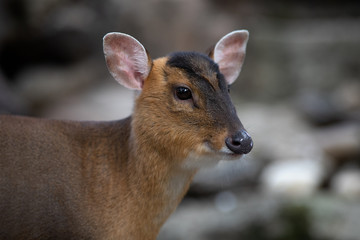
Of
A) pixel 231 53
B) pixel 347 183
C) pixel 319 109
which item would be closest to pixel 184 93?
pixel 231 53

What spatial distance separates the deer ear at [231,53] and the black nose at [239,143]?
41.6 inches

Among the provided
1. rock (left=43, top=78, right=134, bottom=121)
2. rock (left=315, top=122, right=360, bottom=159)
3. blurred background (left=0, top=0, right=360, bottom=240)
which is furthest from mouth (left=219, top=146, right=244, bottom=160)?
rock (left=43, top=78, right=134, bottom=121)

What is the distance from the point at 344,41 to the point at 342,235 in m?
9.98

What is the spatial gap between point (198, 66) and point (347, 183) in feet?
19.3

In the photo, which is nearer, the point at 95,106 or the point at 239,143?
the point at 239,143

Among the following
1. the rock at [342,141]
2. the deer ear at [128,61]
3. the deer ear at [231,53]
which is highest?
the rock at [342,141]

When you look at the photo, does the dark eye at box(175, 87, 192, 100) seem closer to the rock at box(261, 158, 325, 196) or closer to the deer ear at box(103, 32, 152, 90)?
the deer ear at box(103, 32, 152, 90)

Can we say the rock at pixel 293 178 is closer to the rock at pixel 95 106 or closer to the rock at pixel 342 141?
the rock at pixel 342 141

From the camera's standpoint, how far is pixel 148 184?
507 cm

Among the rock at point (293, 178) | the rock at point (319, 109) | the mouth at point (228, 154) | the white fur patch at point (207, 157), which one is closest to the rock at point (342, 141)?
the rock at point (293, 178)

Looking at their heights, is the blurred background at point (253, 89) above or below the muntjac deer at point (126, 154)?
above

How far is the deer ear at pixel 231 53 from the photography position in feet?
18.3

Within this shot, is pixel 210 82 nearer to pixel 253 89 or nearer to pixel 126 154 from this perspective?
pixel 126 154

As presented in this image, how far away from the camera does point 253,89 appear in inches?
678
